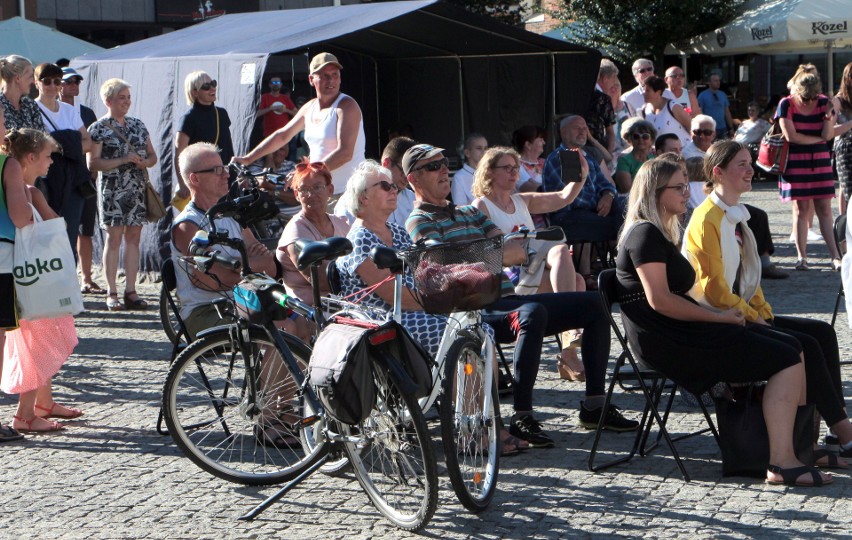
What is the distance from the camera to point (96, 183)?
11.3m

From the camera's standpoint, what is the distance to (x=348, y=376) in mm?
4586

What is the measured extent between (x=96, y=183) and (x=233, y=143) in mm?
1274

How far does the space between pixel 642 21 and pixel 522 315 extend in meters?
19.2

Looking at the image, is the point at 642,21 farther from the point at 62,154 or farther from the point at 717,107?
the point at 62,154

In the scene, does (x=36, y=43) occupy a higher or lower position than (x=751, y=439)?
higher

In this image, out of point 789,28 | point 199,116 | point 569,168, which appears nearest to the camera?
point 569,168

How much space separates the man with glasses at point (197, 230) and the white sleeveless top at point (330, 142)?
2.48 m

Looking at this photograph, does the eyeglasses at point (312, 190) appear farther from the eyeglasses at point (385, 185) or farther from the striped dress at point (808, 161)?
the striped dress at point (808, 161)

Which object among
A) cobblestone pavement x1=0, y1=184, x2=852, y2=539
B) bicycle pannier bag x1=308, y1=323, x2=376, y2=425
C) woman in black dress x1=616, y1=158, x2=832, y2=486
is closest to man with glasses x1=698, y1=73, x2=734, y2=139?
cobblestone pavement x1=0, y1=184, x2=852, y2=539

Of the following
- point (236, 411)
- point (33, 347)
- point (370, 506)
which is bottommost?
point (370, 506)

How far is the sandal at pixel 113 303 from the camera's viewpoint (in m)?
10.4

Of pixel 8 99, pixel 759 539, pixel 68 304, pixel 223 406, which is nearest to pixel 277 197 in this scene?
pixel 8 99

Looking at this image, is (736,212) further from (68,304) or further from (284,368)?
(68,304)

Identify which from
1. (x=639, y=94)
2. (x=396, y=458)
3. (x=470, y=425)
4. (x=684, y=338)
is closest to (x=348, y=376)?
(x=396, y=458)
